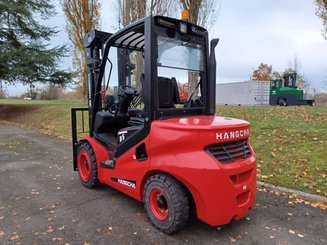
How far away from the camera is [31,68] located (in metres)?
17.5

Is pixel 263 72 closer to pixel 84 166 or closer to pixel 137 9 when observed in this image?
pixel 137 9

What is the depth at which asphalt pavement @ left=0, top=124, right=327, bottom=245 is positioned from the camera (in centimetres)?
329

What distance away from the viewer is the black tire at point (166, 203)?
323cm

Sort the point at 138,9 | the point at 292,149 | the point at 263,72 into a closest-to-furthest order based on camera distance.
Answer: the point at 292,149
the point at 138,9
the point at 263,72

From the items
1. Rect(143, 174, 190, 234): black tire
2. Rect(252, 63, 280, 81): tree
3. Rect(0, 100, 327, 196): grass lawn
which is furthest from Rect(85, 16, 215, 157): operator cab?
Rect(252, 63, 280, 81): tree

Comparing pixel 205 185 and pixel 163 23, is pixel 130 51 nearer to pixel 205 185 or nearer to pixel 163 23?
pixel 163 23

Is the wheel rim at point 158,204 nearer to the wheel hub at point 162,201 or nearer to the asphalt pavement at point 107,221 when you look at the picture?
the wheel hub at point 162,201

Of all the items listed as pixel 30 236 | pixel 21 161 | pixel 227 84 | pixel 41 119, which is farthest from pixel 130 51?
pixel 227 84

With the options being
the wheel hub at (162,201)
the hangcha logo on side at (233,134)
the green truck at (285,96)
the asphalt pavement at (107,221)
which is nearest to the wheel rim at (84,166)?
the asphalt pavement at (107,221)

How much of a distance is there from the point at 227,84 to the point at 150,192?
28.2m

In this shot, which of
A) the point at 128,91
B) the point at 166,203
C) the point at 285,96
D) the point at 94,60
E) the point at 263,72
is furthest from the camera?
the point at 263,72

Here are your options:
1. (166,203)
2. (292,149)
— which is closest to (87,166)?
(166,203)

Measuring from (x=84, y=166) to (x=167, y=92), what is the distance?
2342 millimetres

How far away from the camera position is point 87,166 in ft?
16.5
